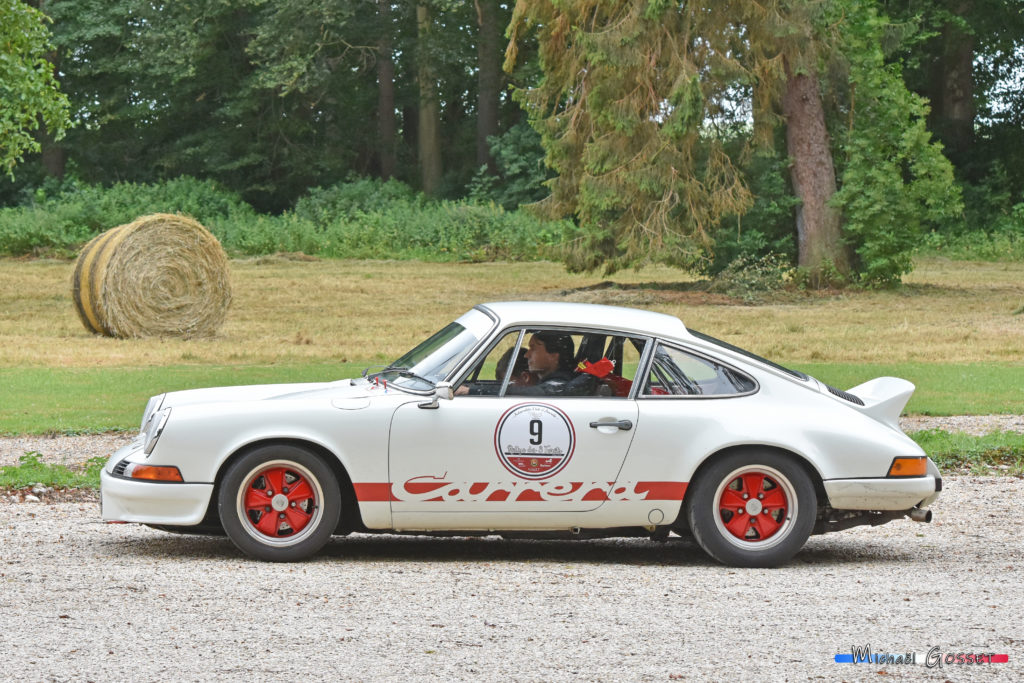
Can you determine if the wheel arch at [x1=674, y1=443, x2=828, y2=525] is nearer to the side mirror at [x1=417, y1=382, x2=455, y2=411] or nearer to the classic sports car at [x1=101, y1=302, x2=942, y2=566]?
the classic sports car at [x1=101, y1=302, x2=942, y2=566]

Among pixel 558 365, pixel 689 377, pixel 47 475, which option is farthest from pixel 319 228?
pixel 689 377

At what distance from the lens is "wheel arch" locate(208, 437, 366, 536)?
7301mm

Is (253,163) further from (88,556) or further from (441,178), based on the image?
(88,556)

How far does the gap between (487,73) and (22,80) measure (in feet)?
96.4

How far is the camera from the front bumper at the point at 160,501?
7.25 metres

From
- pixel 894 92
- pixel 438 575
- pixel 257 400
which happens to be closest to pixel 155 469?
pixel 257 400

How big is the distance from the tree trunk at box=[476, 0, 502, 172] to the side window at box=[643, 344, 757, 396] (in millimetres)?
44308

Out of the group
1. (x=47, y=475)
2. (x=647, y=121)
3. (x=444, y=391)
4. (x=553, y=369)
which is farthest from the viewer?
(x=647, y=121)

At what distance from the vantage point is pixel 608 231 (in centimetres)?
3084

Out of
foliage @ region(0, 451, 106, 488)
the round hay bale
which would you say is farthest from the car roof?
the round hay bale

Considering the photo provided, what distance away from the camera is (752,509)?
293 inches

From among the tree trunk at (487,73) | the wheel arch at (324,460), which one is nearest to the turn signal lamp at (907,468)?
the wheel arch at (324,460)

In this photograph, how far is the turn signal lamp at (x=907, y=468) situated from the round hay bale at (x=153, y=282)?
628 inches

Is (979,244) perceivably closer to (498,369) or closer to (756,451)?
(756,451)
